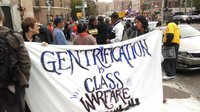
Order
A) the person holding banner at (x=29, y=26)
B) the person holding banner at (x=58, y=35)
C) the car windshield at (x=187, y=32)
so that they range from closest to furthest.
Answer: the person holding banner at (x=29, y=26), the person holding banner at (x=58, y=35), the car windshield at (x=187, y=32)

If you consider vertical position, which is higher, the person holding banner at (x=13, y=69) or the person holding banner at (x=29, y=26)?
the person holding banner at (x=29, y=26)

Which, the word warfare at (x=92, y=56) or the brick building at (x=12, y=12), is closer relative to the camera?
the word warfare at (x=92, y=56)

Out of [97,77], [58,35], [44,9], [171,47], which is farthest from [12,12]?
[44,9]

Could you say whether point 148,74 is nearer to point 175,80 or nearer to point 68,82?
point 68,82

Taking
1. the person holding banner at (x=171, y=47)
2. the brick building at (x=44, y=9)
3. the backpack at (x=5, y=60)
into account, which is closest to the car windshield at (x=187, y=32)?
the person holding banner at (x=171, y=47)

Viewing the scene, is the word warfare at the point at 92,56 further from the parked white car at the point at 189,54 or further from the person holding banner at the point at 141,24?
the parked white car at the point at 189,54

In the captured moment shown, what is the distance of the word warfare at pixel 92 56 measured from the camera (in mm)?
3895

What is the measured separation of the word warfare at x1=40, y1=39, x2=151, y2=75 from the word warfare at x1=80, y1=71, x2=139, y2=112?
22cm

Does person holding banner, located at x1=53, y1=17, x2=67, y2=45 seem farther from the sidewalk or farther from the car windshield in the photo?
the car windshield

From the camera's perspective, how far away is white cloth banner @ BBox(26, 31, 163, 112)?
384cm

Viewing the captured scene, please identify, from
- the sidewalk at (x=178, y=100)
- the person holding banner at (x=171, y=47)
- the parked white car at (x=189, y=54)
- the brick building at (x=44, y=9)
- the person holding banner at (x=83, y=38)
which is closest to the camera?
the person holding banner at (x=83, y=38)

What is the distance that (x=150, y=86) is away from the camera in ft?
15.3

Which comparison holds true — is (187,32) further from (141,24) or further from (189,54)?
(141,24)

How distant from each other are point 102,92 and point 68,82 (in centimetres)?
57
